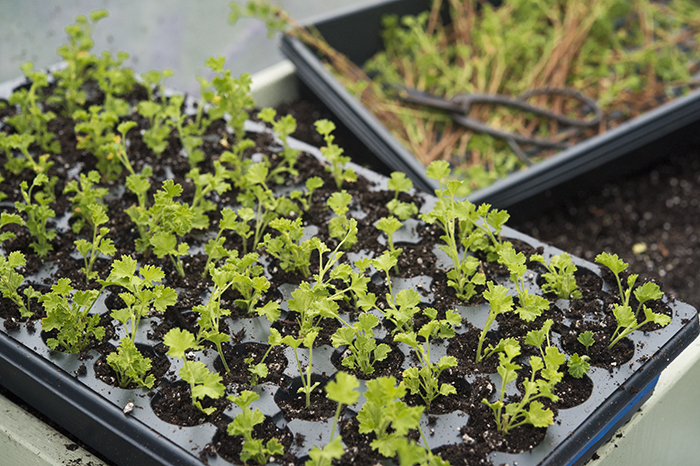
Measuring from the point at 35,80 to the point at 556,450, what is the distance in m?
1.15

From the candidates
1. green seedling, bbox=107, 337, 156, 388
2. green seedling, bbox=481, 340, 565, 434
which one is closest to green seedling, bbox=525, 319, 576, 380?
green seedling, bbox=481, 340, 565, 434

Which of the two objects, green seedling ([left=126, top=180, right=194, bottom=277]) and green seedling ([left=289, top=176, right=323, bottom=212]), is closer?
green seedling ([left=126, top=180, right=194, bottom=277])

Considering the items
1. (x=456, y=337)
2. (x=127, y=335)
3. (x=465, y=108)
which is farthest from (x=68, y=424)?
(x=465, y=108)

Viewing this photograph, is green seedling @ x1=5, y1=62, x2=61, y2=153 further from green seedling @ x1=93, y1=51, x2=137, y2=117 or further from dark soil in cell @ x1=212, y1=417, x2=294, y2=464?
dark soil in cell @ x1=212, y1=417, x2=294, y2=464

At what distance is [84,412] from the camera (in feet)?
2.92

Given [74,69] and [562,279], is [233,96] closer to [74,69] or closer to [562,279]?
[74,69]

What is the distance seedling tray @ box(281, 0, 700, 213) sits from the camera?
1474mm

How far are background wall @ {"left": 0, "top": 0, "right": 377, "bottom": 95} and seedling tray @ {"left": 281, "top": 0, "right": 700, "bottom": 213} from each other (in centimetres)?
9

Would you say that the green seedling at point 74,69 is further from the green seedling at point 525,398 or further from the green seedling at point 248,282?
the green seedling at point 525,398

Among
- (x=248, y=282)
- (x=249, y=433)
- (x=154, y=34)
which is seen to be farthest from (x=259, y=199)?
(x=154, y=34)

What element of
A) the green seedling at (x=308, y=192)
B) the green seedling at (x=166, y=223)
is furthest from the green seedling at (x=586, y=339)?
the green seedling at (x=166, y=223)

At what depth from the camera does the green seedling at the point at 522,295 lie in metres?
0.91

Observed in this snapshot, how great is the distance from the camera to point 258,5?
170cm

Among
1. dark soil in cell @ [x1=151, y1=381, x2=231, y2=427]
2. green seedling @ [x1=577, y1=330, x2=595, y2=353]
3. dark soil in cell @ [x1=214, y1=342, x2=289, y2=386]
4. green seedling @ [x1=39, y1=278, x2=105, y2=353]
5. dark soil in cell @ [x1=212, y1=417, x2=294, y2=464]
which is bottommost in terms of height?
dark soil in cell @ [x1=212, y1=417, x2=294, y2=464]
